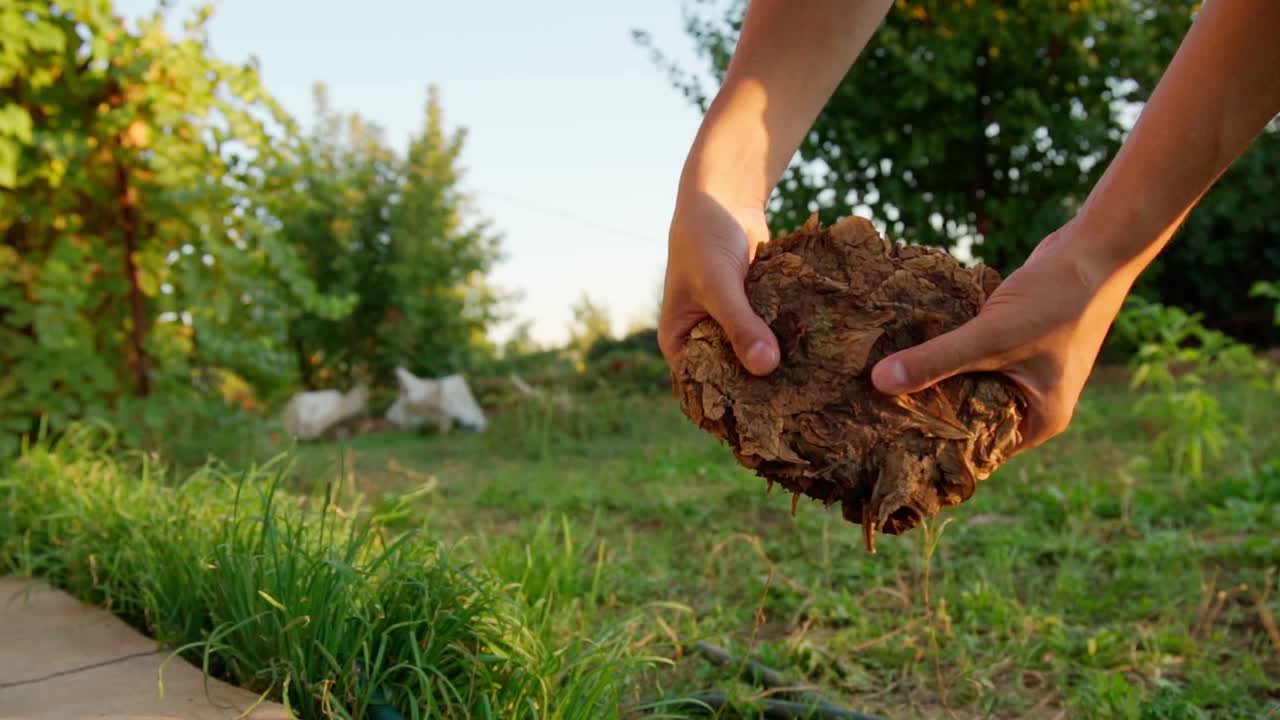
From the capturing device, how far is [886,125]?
7125mm

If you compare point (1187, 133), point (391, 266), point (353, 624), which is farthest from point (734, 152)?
point (391, 266)

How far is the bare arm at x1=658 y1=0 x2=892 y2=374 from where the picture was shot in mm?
1475

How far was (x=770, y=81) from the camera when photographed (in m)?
1.61

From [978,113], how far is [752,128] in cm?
654

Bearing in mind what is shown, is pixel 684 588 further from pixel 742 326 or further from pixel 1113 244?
pixel 1113 244

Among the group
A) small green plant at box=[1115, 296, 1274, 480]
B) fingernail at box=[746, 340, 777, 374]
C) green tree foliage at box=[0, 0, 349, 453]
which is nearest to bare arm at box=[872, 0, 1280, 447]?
fingernail at box=[746, 340, 777, 374]

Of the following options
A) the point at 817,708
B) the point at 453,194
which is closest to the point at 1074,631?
the point at 817,708

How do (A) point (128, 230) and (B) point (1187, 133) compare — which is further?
(A) point (128, 230)

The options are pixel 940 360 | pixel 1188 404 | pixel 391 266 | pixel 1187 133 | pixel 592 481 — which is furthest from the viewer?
pixel 391 266

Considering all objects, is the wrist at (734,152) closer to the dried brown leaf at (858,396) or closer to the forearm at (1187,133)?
the dried brown leaf at (858,396)

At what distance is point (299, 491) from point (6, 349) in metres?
1.19

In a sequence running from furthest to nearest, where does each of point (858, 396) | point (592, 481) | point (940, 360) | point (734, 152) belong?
1. point (592, 481)
2. point (734, 152)
3. point (858, 396)
4. point (940, 360)

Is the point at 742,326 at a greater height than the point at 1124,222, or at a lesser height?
lesser

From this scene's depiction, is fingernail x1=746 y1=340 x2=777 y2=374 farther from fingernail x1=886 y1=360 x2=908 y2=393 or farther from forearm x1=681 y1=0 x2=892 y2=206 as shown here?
forearm x1=681 y1=0 x2=892 y2=206
